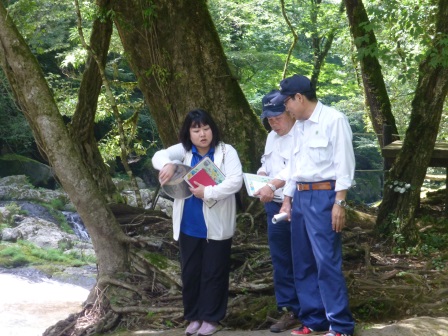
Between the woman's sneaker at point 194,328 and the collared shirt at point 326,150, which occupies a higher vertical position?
the collared shirt at point 326,150

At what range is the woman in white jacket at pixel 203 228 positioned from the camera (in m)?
4.92

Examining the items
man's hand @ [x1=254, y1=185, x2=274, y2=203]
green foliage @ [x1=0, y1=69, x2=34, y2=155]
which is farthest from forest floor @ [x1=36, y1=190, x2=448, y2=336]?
green foliage @ [x1=0, y1=69, x2=34, y2=155]

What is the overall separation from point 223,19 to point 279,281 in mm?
16123

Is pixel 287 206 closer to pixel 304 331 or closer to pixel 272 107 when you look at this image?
pixel 272 107

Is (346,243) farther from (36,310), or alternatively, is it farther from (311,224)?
(36,310)

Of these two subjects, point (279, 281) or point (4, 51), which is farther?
point (4, 51)

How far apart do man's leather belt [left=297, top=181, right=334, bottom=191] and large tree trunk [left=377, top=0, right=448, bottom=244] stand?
3196 mm

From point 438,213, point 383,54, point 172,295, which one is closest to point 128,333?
point 172,295

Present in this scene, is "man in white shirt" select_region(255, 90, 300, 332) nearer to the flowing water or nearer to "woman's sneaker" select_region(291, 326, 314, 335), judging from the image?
"woman's sneaker" select_region(291, 326, 314, 335)

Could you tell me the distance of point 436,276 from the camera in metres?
6.12

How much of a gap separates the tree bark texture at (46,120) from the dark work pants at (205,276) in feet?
5.64

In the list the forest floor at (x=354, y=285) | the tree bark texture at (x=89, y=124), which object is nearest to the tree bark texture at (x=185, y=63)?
the tree bark texture at (x=89, y=124)

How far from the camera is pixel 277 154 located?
5047 mm

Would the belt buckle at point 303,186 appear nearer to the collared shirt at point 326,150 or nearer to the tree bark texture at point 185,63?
the collared shirt at point 326,150
